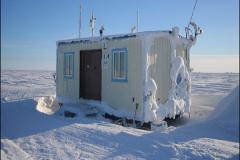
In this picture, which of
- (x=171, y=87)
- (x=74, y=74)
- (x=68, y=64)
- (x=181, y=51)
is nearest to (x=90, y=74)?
(x=74, y=74)

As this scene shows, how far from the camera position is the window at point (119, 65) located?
10617mm

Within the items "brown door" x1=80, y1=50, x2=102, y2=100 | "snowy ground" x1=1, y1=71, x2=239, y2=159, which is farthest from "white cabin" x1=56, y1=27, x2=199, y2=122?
"snowy ground" x1=1, y1=71, x2=239, y2=159

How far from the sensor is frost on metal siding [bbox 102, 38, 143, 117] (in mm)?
10181

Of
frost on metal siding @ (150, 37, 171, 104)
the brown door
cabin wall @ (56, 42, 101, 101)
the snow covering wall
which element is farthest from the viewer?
cabin wall @ (56, 42, 101, 101)

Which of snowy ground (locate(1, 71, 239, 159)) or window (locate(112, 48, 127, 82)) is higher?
window (locate(112, 48, 127, 82))

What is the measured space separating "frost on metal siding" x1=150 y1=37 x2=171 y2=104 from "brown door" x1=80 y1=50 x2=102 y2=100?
222cm

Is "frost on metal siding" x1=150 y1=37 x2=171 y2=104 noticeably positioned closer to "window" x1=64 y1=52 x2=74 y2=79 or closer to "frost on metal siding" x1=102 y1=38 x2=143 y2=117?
"frost on metal siding" x1=102 y1=38 x2=143 y2=117

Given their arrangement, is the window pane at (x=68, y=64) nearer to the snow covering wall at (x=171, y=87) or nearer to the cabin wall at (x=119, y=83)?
the cabin wall at (x=119, y=83)

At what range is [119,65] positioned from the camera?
10.8 metres

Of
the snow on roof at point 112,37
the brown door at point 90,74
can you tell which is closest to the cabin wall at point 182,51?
the snow on roof at point 112,37

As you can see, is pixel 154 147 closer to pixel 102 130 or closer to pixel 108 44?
pixel 102 130

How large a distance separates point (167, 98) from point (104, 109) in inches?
86.8

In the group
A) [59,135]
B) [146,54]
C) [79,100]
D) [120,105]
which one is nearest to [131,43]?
[146,54]

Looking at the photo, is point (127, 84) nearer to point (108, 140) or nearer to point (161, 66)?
point (161, 66)
